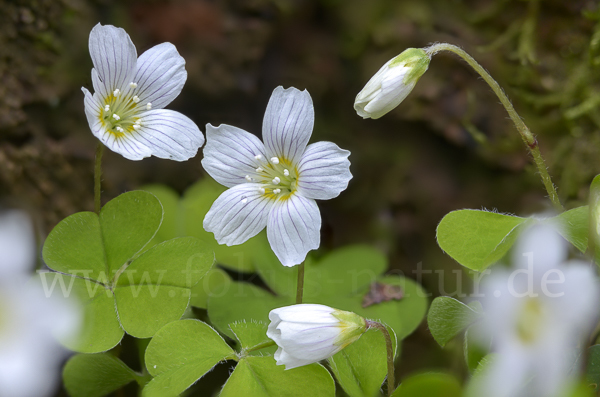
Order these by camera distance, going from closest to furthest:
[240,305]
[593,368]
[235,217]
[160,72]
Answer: [593,368] → [235,217] → [160,72] → [240,305]

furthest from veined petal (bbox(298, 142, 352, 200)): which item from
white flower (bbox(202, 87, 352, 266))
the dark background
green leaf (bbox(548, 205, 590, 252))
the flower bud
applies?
the dark background

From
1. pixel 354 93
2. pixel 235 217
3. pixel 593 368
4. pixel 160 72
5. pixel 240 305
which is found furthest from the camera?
pixel 354 93

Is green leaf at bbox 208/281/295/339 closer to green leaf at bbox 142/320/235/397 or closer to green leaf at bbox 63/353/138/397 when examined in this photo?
green leaf at bbox 142/320/235/397

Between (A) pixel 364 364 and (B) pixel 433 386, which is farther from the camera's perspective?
(A) pixel 364 364

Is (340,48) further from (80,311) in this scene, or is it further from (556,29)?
(80,311)

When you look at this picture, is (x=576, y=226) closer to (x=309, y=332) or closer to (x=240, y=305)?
(x=309, y=332)

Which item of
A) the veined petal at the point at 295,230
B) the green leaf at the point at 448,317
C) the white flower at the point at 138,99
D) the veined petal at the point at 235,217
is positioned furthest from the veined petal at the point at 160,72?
the green leaf at the point at 448,317

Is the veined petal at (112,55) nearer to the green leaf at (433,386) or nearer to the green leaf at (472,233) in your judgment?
the green leaf at (472,233)

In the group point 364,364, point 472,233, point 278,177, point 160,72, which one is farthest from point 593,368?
point 160,72
